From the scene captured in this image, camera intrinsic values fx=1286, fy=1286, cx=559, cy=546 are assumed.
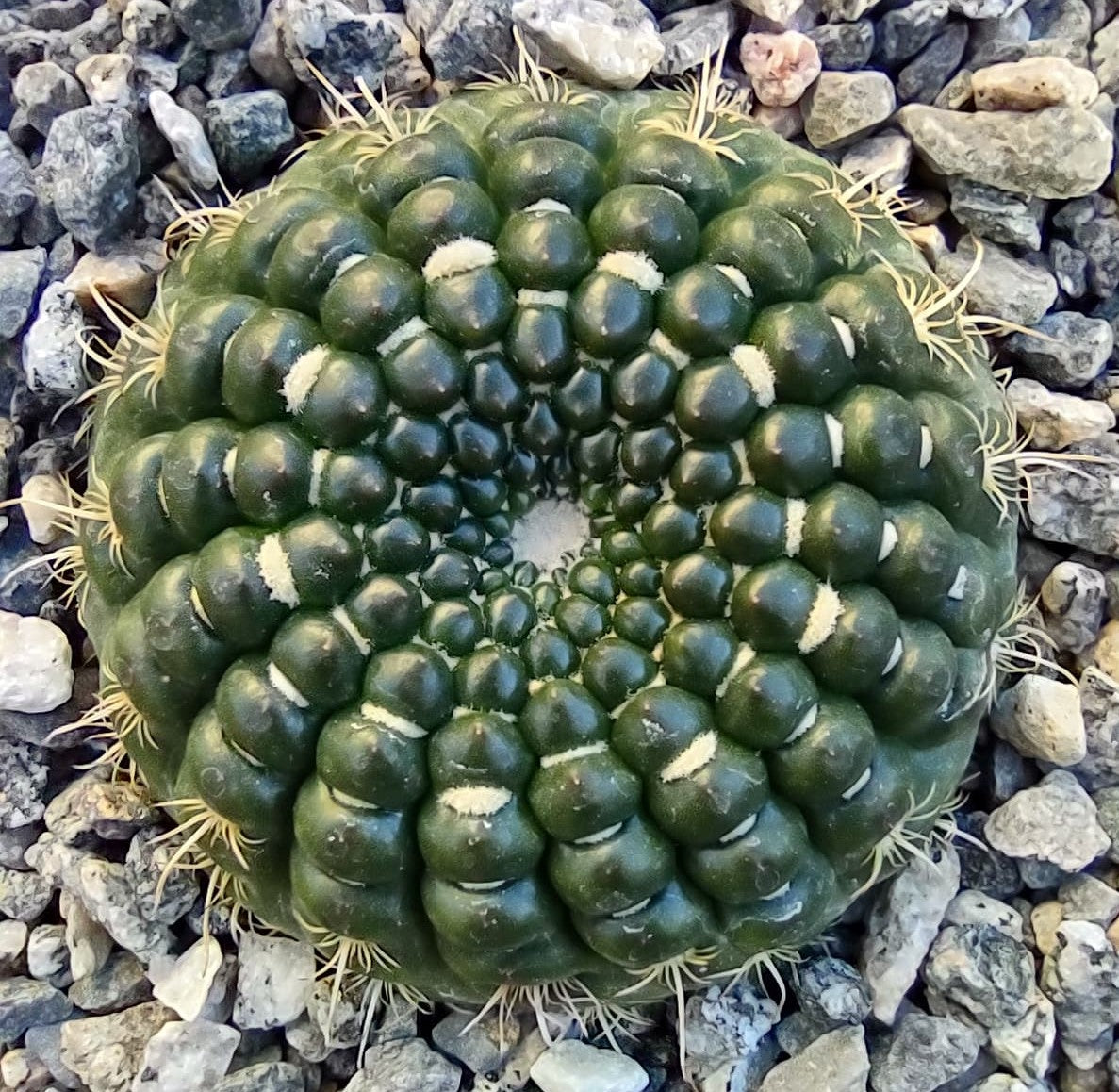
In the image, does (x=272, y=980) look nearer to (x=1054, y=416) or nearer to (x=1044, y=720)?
(x=1044, y=720)

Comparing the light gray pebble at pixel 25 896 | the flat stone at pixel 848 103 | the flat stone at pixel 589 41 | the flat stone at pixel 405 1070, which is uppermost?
the flat stone at pixel 589 41

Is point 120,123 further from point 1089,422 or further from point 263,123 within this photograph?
point 1089,422

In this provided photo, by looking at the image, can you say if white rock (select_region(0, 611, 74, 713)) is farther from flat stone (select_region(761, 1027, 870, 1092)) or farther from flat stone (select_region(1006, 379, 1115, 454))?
flat stone (select_region(1006, 379, 1115, 454))

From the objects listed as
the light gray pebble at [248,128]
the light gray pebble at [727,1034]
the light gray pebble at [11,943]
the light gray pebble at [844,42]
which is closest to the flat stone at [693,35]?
the light gray pebble at [844,42]

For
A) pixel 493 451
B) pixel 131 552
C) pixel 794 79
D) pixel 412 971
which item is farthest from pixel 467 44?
pixel 412 971

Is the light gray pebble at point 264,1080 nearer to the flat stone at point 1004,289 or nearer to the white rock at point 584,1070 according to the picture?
the white rock at point 584,1070

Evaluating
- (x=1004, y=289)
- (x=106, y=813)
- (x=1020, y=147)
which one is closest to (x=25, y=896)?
(x=106, y=813)
